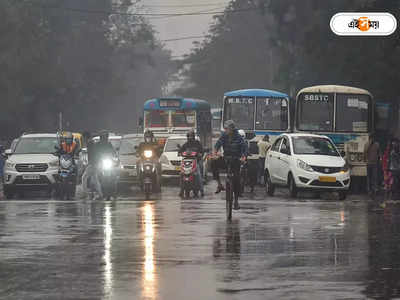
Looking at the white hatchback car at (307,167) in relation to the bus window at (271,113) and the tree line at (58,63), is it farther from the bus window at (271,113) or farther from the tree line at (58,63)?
the tree line at (58,63)

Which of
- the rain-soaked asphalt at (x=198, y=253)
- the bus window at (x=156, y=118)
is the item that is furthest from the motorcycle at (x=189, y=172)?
the bus window at (x=156, y=118)

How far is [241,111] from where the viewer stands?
4353 cm

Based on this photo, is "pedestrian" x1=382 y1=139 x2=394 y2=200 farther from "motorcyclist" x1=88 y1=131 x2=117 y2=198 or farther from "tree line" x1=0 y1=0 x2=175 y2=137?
"tree line" x1=0 y1=0 x2=175 y2=137

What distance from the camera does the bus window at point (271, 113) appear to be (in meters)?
43.0

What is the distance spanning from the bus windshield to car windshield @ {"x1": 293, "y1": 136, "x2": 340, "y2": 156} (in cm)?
1124

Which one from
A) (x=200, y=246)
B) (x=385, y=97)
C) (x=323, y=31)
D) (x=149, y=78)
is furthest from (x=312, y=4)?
(x=149, y=78)

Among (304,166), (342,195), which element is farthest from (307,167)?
(342,195)

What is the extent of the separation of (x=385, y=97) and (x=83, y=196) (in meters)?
18.3

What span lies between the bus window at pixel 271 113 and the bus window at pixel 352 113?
4.21 metres

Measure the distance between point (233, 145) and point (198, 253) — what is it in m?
6.94

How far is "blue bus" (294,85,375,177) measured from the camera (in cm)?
3838

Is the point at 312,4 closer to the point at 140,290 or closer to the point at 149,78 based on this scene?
the point at 140,290

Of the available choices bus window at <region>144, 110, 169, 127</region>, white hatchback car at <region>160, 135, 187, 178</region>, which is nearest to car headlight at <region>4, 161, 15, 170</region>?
white hatchback car at <region>160, 135, 187, 178</region>

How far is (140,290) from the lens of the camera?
36.9 feet
